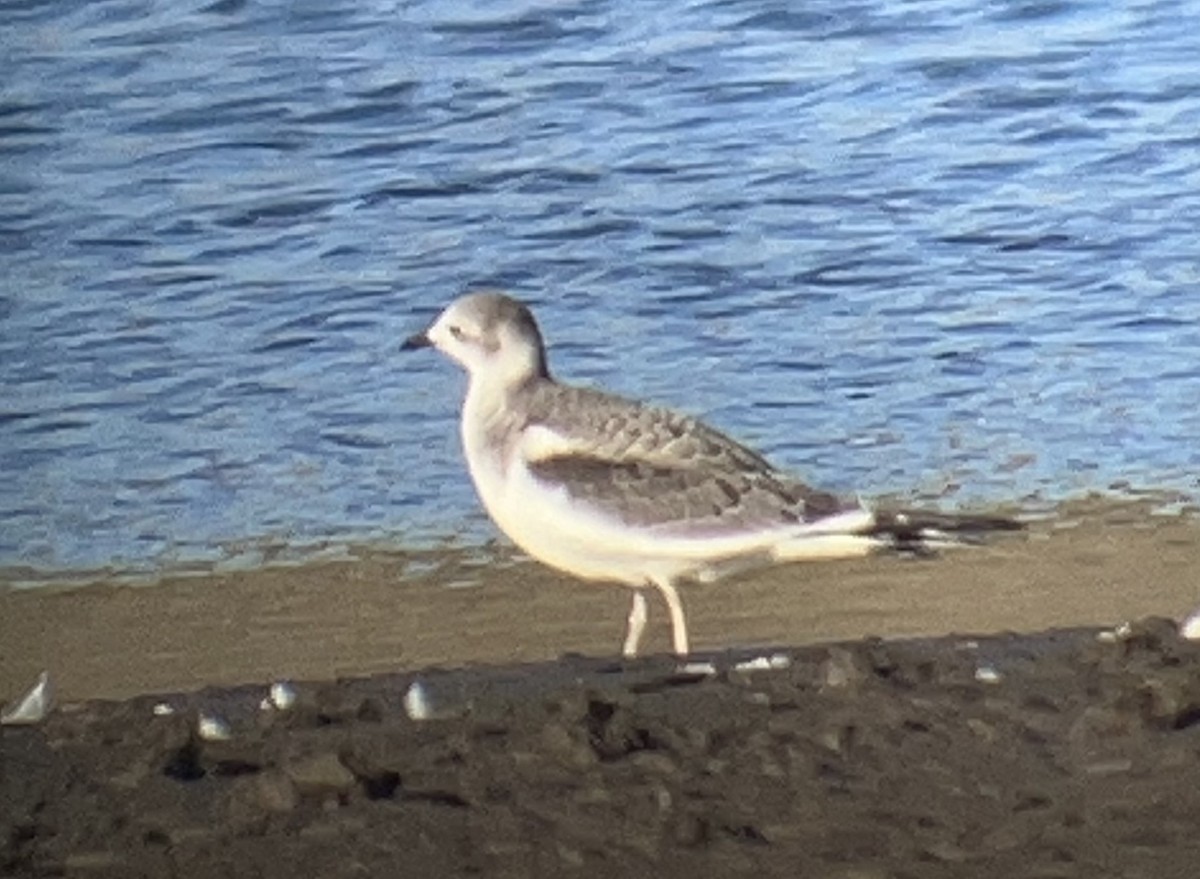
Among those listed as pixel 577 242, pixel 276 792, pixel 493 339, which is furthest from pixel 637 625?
pixel 577 242

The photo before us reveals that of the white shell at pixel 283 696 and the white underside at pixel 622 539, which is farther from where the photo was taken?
the white underside at pixel 622 539

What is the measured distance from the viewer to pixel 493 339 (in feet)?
26.3

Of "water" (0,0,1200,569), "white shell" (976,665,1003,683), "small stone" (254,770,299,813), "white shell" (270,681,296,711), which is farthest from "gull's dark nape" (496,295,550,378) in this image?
"small stone" (254,770,299,813)

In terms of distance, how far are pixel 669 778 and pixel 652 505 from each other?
177 centimetres

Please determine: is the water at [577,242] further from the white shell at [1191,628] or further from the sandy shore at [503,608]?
the white shell at [1191,628]

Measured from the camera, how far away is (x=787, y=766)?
560cm

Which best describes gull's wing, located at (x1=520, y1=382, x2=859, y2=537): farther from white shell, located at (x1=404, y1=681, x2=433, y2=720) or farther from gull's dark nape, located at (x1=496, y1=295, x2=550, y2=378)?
white shell, located at (x1=404, y1=681, x2=433, y2=720)

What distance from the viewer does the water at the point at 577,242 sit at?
976cm

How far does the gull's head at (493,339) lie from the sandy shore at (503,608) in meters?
0.68

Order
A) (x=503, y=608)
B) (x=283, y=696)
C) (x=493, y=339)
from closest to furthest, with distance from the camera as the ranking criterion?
(x=283, y=696) → (x=493, y=339) → (x=503, y=608)

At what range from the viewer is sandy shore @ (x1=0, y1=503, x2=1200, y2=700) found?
823 centimetres

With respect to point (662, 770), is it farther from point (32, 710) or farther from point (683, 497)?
point (683, 497)

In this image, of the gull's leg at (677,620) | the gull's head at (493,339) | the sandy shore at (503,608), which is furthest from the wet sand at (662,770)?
the sandy shore at (503,608)

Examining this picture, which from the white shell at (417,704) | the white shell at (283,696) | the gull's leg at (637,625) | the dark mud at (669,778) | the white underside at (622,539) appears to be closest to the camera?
the dark mud at (669,778)
